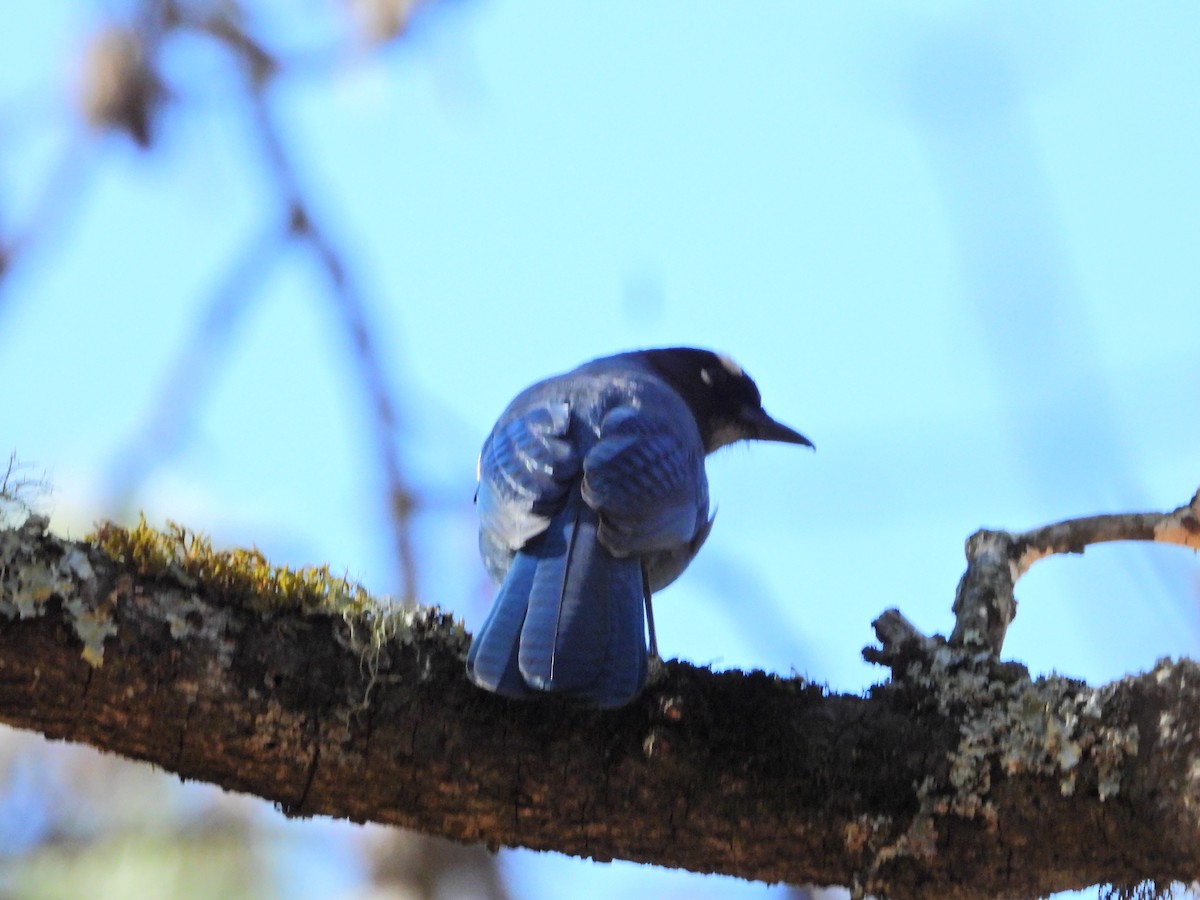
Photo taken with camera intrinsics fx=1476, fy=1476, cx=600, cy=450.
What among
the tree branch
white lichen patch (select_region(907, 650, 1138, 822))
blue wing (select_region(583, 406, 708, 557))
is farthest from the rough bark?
blue wing (select_region(583, 406, 708, 557))

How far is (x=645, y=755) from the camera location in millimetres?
2871

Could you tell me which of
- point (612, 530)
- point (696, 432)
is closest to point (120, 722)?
point (612, 530)

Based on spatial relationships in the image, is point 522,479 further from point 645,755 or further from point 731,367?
point 731,367

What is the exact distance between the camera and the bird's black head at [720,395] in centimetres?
552

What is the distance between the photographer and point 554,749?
2.86 meters

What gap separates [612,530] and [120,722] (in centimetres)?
125

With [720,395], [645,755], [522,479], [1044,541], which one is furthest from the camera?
[720,395]

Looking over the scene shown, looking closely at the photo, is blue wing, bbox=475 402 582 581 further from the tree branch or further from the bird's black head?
the bird's black head

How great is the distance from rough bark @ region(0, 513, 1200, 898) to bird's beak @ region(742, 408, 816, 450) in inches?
106

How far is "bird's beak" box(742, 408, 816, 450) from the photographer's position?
18.3 feet

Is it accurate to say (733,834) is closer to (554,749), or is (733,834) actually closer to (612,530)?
(554,749)

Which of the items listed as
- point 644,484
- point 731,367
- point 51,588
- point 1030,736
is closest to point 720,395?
point 731,367

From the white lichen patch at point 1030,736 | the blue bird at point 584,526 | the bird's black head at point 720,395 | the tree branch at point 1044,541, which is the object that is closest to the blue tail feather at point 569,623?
the blue bird at point 584,526

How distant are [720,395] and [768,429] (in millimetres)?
226
